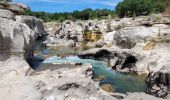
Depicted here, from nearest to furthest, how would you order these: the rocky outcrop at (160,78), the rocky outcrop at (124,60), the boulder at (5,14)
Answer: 1. the rocky outcrop at (160,78)
2. the boulder at (5,14)
3. the rocky outcrop at (124,60)

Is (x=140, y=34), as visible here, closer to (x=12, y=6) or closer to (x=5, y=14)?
(x=12, y=6)

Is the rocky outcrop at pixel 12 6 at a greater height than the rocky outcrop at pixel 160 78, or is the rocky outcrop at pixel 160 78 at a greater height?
the rocky outcrop at pixel 12 6

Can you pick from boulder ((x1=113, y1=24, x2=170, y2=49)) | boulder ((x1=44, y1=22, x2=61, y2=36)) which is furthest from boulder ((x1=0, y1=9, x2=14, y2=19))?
boulder ((x1=44, y1=22, x2=61, y2=36))

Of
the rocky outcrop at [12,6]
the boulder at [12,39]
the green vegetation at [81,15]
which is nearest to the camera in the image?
the boulder at [12,39]

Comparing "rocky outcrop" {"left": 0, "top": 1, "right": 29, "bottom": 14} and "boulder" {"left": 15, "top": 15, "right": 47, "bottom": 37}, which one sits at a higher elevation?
"rocky outcrop" {"left": 0, "top": 1, "right": 29, "bottom": 14}

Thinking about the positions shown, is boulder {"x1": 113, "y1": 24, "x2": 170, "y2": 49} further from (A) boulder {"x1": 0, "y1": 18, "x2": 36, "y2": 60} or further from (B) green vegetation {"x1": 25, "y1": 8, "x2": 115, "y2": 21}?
(B) green vegetation {"x1": 25, "y1": 8, "x2": 115, "y2": 21}

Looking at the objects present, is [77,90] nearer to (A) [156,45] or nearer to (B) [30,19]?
(A) [156,45]

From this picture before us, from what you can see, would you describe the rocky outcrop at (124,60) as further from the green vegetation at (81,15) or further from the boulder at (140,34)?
the green vegetation at (81,15)

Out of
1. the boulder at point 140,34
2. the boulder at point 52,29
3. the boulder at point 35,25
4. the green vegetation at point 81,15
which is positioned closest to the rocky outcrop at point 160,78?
the boulder at point 140,34

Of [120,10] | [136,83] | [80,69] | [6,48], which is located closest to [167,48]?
[136,83]

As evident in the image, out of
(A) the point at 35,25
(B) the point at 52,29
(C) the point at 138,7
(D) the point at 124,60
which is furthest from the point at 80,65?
(B) the point at 52,29

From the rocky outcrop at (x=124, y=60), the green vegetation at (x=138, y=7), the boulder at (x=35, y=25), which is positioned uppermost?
the green vegetation at (x=138, y=7)

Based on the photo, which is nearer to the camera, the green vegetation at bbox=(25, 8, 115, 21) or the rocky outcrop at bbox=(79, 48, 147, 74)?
the rocky outcrop at bbox=(79, 48, 147, 74)

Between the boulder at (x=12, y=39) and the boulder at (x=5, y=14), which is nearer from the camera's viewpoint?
the boulder at (x=12, y=39)
